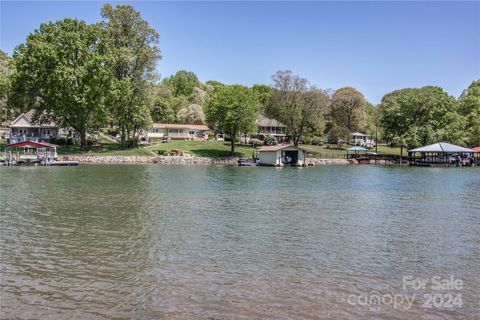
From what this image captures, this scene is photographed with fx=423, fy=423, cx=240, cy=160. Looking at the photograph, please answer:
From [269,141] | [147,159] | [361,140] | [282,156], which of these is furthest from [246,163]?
[361,140]

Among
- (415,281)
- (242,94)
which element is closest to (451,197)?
(415,281)

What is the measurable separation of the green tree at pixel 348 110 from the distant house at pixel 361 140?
112 inches

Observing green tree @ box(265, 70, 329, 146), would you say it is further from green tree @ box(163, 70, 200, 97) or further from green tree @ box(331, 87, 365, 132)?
green tree @ box(163, 70, 200, 97)

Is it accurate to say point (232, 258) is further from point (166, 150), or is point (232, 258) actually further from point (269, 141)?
point (269, 141)

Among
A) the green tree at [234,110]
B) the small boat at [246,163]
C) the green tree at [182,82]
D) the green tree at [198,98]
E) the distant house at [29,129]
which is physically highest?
the green tree at [182,82]

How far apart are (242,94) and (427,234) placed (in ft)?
202

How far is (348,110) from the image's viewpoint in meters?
111

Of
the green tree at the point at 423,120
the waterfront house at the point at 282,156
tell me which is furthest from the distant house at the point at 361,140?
the waterfront house at the point at 282,156

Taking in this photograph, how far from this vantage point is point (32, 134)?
81938 mm

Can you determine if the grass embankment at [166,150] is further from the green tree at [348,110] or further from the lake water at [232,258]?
the lake water at [232,258]

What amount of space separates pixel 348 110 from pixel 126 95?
63.3 metres

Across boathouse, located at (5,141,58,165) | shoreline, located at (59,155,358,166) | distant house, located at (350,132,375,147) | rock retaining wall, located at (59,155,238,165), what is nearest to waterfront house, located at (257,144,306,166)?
shoreline, located at (59,155,358,166)

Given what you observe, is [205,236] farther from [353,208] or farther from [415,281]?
[353,208]

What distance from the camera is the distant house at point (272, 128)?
107875 millimetres
